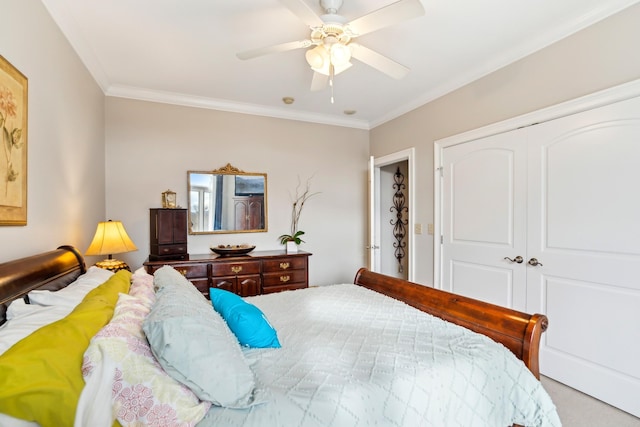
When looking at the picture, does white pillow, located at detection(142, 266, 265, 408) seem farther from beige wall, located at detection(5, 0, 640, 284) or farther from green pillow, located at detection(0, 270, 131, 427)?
beige wall, located at detection(5, 0, 640, 284)

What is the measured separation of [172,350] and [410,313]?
4.35 feet

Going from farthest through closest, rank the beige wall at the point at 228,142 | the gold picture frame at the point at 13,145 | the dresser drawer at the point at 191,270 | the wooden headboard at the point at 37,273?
the dresser drawer at the point at 191,270
the beige wall at the point at 228,142
the gold picture frame at the point at 13,145
the wooden headboard at the point at 37,273

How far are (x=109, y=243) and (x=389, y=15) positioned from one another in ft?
8.10

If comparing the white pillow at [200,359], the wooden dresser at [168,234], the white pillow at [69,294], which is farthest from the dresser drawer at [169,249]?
the white pillow at [200,359]

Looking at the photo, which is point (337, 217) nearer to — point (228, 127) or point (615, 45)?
point (228, 127)

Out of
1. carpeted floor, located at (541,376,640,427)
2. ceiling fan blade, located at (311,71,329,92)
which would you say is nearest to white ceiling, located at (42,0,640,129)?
ceiling fan blade, located at (311,71,329,92)

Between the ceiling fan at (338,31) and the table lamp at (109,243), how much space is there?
5.41 ft

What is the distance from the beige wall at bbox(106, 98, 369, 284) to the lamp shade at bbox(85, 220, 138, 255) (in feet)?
3.20

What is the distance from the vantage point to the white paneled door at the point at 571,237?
1987 millimetres

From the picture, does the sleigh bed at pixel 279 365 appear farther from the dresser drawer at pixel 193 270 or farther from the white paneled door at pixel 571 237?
the dresser drawer at pixel 193 270

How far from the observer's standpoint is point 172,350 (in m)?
0.97

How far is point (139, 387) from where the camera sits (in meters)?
0.87

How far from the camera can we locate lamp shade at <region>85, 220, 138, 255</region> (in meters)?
2.30

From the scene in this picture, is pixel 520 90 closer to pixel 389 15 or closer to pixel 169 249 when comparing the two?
pixel 389 15
